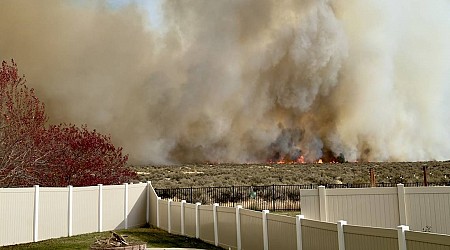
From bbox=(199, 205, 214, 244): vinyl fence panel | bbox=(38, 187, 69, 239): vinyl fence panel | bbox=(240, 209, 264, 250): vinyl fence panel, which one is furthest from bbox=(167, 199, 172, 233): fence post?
bbox=(240, 209, 264, 250): vinyl fence panel

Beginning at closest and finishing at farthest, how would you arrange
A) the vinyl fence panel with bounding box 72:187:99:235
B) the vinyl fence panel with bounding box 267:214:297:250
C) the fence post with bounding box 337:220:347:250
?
1. the fence post with bounding box 337:220:347:250
2. the vinyl fence panel with bounding box 267:214:297:250
3. the vinyl fence panel with bounding box 72:187:99:235

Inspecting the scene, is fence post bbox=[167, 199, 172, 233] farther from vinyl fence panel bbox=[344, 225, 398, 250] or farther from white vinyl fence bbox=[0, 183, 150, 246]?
vinyl fence panel bbox=[344, 225, 398, 250]

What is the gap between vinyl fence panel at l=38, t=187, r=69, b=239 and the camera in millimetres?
21469

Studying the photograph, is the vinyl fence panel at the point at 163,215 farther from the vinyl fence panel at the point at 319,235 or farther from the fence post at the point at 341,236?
the fence post at the point at 341,236

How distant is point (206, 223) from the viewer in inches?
768

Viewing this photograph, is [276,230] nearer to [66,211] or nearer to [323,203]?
[323,203]

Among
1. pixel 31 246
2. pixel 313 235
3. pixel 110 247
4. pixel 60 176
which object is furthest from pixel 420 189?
pixel 60 176

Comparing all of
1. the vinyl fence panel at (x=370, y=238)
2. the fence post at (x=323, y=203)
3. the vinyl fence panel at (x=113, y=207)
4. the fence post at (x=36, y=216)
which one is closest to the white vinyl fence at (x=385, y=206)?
the fence post at (x=323, y=203)

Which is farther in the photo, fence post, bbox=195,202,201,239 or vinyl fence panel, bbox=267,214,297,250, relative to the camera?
fence post, bbox=195,202,201,239

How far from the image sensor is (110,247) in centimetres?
1215

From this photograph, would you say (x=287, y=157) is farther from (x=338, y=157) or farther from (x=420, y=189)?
(x=420, y=189)

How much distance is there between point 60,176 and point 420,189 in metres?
17.2

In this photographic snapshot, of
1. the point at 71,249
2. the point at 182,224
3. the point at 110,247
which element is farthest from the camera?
the point at 182,224

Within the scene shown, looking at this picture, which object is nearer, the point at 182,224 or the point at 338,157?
the point at 182,224
